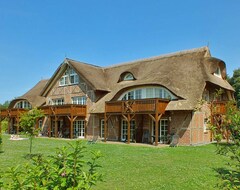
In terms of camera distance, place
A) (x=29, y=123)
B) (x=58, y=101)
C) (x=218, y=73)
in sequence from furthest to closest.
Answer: (x=58, y=101) < (x=218, y=73) < (x=29, y=123)

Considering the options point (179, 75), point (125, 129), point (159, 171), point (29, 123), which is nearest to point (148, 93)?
point (179, 75)

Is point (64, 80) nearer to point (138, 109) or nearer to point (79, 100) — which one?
point (79, 100)

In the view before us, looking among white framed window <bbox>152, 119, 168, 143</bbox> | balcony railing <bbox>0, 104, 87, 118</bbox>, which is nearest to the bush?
white framed window <bbox>152, 119, 168, 143</bbox>

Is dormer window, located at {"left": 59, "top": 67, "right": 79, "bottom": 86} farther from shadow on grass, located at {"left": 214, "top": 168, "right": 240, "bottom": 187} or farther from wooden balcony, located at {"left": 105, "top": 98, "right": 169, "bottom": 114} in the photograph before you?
shadow on grass, located at {"left": 214, "top": 168, "right": 240, "bottom": 187}

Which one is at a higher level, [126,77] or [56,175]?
[126,77]

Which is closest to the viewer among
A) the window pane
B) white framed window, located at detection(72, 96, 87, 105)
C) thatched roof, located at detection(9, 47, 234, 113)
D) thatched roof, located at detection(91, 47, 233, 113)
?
thatched roof, located at detection(91, 47, 233, 113)

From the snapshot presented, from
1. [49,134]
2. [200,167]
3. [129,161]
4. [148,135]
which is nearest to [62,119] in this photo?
[49,134]

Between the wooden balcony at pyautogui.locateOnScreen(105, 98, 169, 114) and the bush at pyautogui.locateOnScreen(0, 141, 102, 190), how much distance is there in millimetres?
15783

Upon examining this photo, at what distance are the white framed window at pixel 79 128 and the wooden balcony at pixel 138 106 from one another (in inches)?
230

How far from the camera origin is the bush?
279 centimetres

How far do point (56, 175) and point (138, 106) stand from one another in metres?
17.1

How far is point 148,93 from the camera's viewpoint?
71.4 feet

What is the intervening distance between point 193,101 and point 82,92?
12.6 meters

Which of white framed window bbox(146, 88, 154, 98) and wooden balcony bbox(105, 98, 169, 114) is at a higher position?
white framed window bbox(146, 88, 154, 98)
